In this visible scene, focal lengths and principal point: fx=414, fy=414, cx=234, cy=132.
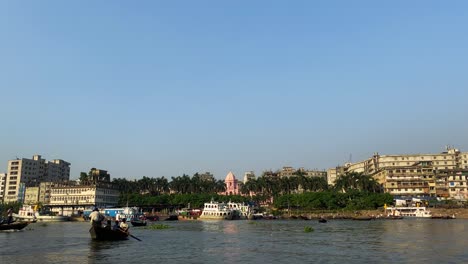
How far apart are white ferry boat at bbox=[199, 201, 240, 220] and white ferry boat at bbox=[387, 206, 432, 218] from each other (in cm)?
5197

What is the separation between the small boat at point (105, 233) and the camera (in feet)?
155

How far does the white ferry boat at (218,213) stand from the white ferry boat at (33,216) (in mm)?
47940

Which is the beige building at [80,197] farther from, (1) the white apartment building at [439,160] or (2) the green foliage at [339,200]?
(1) the white apartment building at [439,160]

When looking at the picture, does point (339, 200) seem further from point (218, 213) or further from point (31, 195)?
point (31, 195)

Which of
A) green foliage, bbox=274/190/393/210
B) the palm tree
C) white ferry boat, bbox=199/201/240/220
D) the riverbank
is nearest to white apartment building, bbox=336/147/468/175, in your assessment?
the palm tree

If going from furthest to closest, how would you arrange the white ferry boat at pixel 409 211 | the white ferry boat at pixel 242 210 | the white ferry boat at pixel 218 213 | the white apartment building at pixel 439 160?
the white apartment building at pixel 439 160, the white ferry boat at pixel 242 210, the white ferry boat at pixel 409 211, the white ferry boat at pixel 218 213

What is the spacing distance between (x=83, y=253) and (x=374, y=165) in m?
179

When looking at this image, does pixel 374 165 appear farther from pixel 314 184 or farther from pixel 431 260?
pixel 431 260

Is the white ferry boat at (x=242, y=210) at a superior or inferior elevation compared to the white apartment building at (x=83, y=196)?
inferior

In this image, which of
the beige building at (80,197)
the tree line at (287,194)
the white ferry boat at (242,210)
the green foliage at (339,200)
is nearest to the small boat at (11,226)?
the white ferry boat at (242,210)

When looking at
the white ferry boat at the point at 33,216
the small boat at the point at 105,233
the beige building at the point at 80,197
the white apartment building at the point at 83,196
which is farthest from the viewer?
the beige building at the point at 80,197

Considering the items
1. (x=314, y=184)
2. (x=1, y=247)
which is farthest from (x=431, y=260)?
(x=314, y=184)

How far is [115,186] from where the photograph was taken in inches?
7613

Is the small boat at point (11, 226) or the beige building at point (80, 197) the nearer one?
the small boat at point (11, 226)
